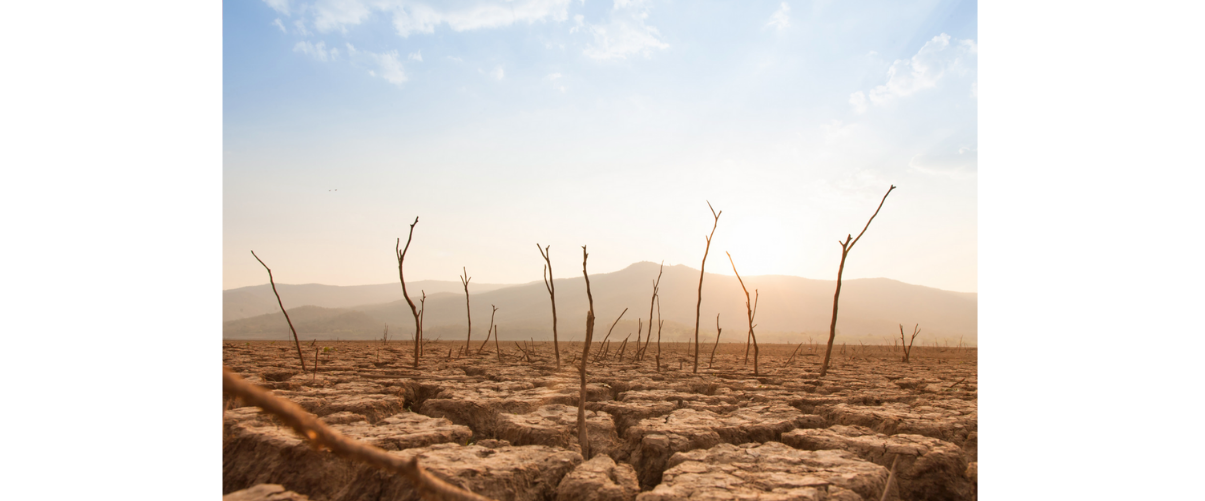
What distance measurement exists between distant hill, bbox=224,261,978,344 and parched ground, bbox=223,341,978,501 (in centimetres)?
4359

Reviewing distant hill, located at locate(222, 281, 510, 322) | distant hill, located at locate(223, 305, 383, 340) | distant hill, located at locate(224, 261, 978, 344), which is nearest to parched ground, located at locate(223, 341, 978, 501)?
distant hill, located at locate(224, 261, 978, 344)

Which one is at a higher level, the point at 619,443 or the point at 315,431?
the point at 315,431

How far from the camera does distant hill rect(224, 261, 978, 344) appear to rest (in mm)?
54688

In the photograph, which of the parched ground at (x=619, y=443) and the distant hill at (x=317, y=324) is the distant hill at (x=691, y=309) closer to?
the distant hill at (x=317, y=324)

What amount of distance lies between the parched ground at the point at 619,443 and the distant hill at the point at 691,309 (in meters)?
43.6

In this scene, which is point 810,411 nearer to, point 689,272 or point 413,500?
point 413,500

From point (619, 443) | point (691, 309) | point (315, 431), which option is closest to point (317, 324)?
point (691, 309)

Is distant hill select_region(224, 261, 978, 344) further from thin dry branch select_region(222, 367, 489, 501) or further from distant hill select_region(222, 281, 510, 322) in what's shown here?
thin dry branch select_region(222, 367, 489, 501)

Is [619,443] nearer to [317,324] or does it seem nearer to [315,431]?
[315,431]

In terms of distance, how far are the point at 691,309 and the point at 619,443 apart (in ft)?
208

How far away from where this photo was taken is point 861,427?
107 inches

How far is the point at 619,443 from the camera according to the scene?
8.16 ft

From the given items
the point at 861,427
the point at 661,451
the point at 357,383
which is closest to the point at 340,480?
the point at 661,451

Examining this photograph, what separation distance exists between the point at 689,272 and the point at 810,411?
8378 cm
